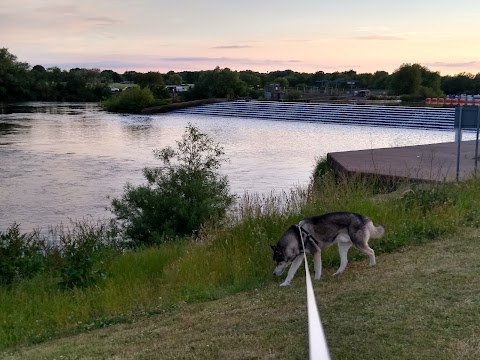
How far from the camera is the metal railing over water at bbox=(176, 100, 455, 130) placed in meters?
45.8

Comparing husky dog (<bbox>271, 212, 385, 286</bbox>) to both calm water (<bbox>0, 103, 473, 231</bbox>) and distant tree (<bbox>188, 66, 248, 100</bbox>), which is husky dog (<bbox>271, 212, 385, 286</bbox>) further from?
distant tree (<bbox>188, 66, 248, 100</bbox>)

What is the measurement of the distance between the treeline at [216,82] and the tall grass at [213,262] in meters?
57.3

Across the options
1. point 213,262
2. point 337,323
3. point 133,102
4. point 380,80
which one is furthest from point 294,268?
point 380,80

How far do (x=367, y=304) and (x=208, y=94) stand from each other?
77509 mm

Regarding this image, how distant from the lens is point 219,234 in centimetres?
931

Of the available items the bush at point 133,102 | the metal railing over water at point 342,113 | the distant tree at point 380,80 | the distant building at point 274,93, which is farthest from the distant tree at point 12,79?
the distant tree at point 380,80

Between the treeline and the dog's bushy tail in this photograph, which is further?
the treeline

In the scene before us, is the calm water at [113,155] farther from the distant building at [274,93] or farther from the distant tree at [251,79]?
the distant tree at [251,79]

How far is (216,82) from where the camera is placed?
8131cm

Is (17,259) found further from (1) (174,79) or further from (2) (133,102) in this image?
(1) (174,79)

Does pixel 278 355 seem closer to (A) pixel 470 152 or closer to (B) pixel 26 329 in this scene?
(B) pixel 26 329

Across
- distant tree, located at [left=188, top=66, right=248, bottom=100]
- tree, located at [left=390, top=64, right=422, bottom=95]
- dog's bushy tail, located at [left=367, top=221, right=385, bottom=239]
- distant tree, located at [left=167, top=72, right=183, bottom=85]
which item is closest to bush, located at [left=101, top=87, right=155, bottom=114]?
distant tree, located at [left=188, top=66, right=248, bottom=100]

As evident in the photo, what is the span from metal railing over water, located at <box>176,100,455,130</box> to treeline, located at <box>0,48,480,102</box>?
11.6m

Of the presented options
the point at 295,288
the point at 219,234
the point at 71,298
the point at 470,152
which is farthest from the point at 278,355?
the point at 470,152
